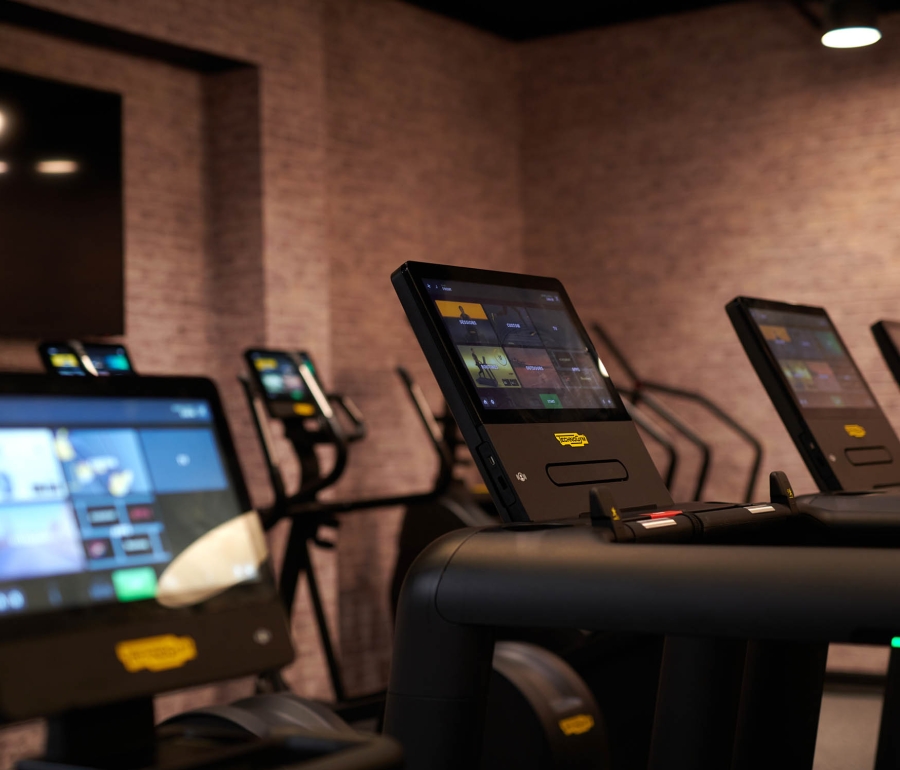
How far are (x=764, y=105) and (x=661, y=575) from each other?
228 inches

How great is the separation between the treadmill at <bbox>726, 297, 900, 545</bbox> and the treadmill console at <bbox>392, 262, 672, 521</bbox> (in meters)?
0.44

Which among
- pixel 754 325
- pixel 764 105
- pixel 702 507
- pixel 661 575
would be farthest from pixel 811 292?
pixel 661 575

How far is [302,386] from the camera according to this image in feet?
14.8

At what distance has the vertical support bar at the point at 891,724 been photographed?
8.05ft

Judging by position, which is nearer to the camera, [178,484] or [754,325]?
[178,484]

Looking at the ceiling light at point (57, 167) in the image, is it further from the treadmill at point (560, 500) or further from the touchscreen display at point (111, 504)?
the touchscreen display at point (111, 504)

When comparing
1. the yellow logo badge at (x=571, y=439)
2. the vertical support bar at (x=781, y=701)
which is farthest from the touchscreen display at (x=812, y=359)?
the yellow logo badge at (x=571, y=439)

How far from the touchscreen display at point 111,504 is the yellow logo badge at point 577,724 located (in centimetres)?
155

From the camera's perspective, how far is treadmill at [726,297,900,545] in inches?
85.9

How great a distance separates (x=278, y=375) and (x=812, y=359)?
2507mm

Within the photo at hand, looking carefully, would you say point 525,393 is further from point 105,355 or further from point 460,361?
point 105,355

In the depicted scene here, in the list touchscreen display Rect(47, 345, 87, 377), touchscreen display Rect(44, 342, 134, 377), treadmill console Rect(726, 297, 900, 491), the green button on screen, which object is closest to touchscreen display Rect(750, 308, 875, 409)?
treadmill console Rect(726, 297, 900, 491)

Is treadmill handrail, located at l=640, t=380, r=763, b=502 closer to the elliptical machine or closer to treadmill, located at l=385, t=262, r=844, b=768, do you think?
the elliptical machine

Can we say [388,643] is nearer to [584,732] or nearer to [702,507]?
[584,732]
